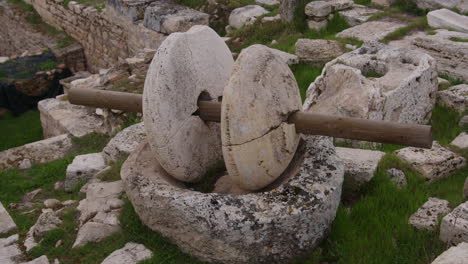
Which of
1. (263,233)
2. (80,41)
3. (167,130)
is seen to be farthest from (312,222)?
(80,41)

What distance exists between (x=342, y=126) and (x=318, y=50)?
3663mm

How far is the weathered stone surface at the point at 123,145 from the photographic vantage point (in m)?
5.10

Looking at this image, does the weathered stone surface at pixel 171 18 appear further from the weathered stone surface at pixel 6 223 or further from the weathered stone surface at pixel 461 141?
the weathered stone surface at pixel 461 141

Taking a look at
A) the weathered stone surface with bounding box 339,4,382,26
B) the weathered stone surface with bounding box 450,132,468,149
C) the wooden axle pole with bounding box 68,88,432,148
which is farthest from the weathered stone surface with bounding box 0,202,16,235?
the weathered stone surface with bounding box 339,4,382,26

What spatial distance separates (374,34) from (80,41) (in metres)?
7.18

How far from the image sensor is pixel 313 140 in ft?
12.6

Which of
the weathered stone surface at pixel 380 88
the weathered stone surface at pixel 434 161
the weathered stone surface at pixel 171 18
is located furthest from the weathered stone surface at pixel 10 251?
the weathered stone surface at pixel 171 18

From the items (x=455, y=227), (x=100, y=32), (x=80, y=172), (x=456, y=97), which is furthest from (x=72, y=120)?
(x=455, y=227)

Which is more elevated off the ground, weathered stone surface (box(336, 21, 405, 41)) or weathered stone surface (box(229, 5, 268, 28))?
weathered stone surface (box(336, 21, 405, 41))

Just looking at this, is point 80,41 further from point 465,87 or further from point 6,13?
point 465,87

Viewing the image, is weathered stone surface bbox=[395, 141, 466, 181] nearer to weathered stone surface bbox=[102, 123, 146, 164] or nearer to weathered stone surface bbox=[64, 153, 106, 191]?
weathered stone surface bbox=[102, 123, 146, 164]

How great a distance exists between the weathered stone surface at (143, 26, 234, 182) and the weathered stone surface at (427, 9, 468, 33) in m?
4.59

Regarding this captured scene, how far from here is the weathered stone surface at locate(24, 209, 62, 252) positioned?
395 cm

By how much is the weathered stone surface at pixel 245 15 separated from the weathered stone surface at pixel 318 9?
118 cm
